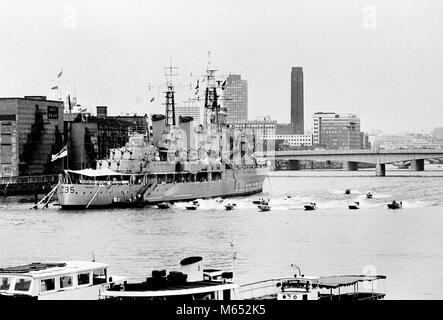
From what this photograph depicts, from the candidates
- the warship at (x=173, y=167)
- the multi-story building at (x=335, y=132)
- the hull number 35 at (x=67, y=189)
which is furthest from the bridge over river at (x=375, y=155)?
the multi-story building at (x=335, y=132)

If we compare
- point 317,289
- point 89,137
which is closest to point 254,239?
point 317,289

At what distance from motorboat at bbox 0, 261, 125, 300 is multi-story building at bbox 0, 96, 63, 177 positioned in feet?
146

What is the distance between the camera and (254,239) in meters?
23.4

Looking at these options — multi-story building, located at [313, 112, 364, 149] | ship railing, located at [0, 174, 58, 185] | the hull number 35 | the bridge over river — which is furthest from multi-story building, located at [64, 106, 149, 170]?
multi-story building, located at [313, 112, 364, 149]

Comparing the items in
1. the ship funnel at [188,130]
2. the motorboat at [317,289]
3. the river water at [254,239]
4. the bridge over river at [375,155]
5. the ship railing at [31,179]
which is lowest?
the river water at [254,239]

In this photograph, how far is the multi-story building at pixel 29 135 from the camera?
53500mm

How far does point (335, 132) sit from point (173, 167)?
9153 centimetres

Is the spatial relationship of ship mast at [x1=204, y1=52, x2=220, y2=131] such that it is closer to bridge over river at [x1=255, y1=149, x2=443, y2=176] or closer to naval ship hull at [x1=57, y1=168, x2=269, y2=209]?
naval ship hull at [x1=57, y1=168, x2=269, y2=209]

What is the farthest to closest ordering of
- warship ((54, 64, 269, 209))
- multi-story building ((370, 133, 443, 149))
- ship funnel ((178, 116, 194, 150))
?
multi-story building ((370, 133, 443, 149))
ship funnel ((178, 116, 194, 150))
warship ((54, 64, 269, 209))

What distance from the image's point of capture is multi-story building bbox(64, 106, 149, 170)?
60406 millimetres

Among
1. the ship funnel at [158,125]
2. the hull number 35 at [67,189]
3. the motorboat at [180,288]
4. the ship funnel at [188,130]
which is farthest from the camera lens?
the ship funnel at [188,130]

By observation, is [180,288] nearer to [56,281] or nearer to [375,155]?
[56,281]

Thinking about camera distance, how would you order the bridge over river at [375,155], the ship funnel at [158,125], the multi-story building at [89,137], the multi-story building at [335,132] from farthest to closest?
1. the multi-story building at [335,132]
2. the bridge over river at [375,155]
3. the multi-story building at [89,137]
4. the ship funnel at [158,125]

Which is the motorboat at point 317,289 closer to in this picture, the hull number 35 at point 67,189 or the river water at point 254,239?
the river water at point 254,239
